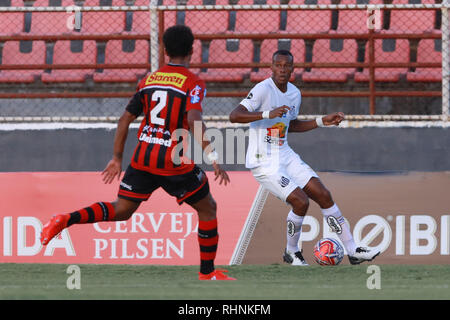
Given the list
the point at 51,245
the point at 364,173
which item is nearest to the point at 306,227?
the point at 364,173

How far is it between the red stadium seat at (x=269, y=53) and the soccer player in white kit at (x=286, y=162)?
3424 millimetres

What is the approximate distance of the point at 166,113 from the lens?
7.64m

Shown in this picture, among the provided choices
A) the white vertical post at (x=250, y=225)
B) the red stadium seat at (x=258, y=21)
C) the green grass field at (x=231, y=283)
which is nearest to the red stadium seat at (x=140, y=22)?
the red stadium seat at (x=258, y=21)

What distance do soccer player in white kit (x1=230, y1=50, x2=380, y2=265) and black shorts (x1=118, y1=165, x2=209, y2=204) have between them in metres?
1.67

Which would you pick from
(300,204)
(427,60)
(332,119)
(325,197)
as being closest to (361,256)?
(325,197)

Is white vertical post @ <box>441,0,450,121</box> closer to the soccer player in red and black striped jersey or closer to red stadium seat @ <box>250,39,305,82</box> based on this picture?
red stadium seat @ <box>250,39,305,82</box>

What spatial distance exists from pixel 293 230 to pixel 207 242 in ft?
6.08

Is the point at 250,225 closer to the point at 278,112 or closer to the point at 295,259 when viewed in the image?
the point at 295,259

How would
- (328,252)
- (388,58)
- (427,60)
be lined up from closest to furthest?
(328,252)
(427,60)
(388,58)

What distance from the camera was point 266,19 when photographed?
46.1 ft

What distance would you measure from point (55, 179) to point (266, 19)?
4.86 meters

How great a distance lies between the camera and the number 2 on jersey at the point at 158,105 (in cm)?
764

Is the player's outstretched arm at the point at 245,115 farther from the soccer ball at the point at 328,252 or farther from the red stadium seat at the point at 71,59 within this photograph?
the red stadium seat at the point at 71,59
